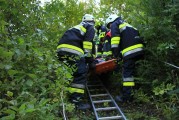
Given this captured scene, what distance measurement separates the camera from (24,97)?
2701 millimetres

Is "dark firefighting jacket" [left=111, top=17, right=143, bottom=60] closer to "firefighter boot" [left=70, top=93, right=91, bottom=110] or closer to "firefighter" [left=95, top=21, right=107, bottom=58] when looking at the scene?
"firefighter boot" [left=70, top=93, right=91, bottom=110]

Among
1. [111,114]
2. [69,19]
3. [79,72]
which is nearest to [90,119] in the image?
[111,114]

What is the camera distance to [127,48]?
5.52 metres

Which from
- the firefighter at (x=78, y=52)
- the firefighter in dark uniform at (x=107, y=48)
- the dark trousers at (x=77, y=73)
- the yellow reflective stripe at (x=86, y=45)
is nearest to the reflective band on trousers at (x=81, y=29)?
the firefighter at (x=78, y=52)

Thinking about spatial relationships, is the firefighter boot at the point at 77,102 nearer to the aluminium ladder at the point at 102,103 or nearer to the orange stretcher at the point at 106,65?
the aluminium ladder at the point at 102,103

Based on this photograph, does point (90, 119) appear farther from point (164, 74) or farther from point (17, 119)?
point (17, 119)

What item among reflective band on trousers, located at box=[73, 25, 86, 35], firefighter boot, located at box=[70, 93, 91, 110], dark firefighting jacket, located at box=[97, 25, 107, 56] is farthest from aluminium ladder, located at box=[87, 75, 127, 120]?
dark firefighting jacket, located at box=[97, 25, 107, 56]

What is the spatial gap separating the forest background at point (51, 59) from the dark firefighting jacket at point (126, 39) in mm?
359

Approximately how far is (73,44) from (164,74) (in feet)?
6.61

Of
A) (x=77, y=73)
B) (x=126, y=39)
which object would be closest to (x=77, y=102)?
(x=77, y=73)

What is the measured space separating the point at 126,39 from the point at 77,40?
1087 mm

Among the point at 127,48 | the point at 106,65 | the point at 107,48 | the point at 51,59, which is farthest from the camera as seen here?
the point at 107,48

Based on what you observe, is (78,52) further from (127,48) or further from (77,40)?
(127,48)

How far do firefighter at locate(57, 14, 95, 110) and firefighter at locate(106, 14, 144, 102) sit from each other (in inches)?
22.8
